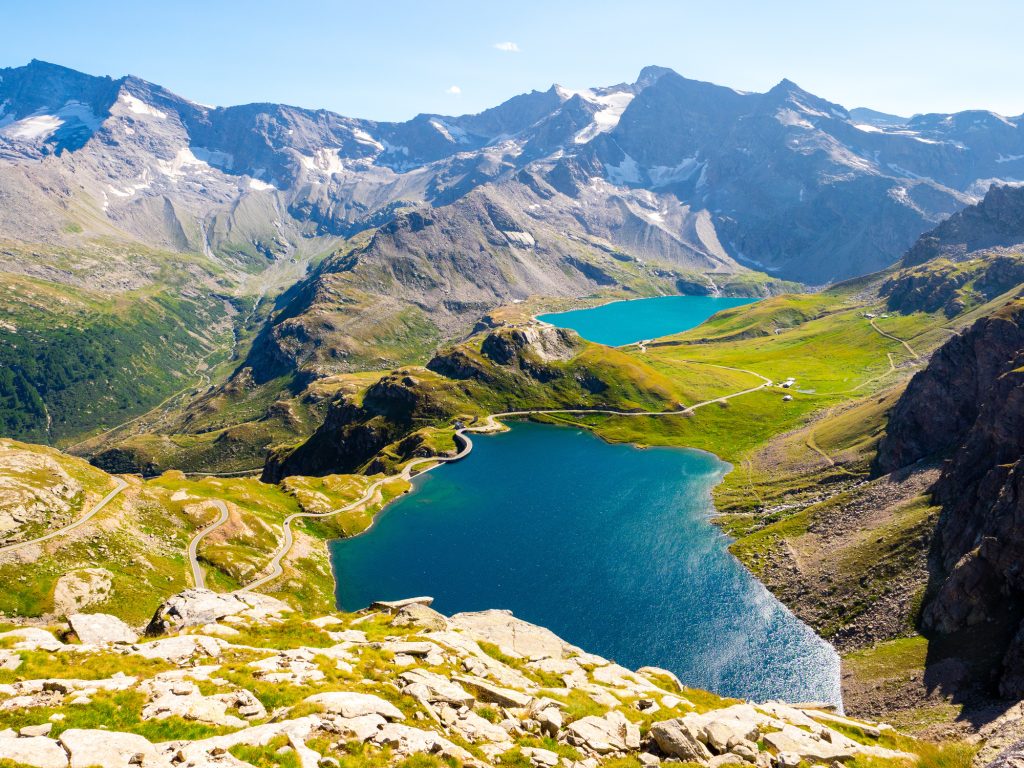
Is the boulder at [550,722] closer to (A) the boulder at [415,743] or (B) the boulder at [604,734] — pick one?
(B) the boulder at [604,734]

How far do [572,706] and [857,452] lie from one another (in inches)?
6132

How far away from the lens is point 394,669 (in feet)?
136

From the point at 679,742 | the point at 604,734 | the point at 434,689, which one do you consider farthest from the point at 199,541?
the point at 679,742

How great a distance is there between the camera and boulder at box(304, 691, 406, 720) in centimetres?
3161

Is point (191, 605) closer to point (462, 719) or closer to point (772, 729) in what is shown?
point (462, 719)

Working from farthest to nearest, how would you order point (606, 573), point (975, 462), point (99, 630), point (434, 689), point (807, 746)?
point (606, 573)
point (975, 462)
point (99, 630)
point (807, 746)
point (434, 689)

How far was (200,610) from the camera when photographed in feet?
176

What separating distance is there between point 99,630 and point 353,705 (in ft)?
87.5

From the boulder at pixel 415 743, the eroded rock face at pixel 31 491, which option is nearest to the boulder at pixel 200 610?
the boulder at pixel 415 743

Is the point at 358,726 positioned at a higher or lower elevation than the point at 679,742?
higher

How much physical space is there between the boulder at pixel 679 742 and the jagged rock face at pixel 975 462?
54425 mm

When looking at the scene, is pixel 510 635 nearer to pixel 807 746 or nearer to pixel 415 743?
pixel 807 746

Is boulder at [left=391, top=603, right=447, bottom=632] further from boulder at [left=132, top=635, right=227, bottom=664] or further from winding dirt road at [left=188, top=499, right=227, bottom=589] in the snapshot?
winding dirt road at [left=188, top=499, right=227, bottom=589]

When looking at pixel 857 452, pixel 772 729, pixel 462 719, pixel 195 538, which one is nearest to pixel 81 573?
pixel 195 538
